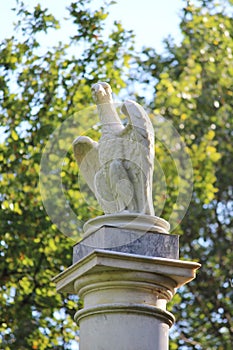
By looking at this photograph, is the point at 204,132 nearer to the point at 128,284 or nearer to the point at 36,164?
the point at 36,164

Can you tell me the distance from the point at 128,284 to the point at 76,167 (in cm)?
756

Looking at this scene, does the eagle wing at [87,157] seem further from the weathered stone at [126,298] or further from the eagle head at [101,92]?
the weathered stone at [126,298]

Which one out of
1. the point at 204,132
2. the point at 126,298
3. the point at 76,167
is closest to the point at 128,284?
the point at 126,298

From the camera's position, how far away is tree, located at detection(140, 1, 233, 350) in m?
18.9

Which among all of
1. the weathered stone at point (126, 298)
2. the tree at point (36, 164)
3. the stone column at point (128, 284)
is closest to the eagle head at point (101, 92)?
the stone column at point (128, 284)

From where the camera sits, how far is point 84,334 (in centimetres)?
773

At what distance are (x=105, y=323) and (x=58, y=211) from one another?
46.0 inches

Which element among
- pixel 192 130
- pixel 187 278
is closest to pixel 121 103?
pixel 187 278

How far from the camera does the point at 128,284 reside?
7.61 m

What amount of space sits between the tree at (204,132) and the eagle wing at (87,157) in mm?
9135

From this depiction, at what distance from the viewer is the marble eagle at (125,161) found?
8008mm

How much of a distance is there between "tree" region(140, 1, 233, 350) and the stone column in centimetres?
999

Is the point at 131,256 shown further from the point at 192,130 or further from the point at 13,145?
the point at 192,130

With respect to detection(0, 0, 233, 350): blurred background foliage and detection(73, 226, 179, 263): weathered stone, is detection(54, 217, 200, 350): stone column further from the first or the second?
detection(0, 0, 233, 350): blurred background foliage
